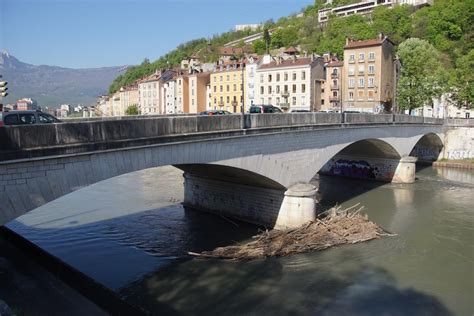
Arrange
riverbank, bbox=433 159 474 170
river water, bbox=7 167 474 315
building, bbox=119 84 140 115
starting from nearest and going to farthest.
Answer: river water, bbox=7 167 474 315, riverbank, bbox=433 159 474 170, building, bbox=119 84 140 115

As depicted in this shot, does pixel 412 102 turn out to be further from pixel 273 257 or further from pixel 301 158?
pixel 273 257

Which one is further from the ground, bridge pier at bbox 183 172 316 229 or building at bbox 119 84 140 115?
building at bbox 119 84 140 115

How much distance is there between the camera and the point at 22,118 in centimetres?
1309

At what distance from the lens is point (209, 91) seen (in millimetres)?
77812

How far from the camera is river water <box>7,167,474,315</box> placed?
45.0ft

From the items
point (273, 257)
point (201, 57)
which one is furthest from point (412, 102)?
point (201, 57)

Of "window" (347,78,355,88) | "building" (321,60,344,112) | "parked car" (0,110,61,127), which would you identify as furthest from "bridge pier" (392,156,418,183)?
"window" (347,78,355,88)

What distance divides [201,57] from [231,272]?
342 ft

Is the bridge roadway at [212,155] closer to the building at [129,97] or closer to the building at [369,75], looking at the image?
the building at [369,75]

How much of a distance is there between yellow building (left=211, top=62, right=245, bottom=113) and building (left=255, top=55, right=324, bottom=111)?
4316mm

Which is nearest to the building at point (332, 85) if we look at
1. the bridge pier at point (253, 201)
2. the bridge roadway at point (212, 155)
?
the bridge roadway at point (212, 155)

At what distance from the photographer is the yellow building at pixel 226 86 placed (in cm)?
7081

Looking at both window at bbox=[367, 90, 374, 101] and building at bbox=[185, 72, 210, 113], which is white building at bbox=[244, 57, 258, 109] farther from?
window at bbox=[367, 90, 374, 101]

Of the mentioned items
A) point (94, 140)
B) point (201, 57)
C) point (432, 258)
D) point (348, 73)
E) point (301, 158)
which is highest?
point (201, 57)
